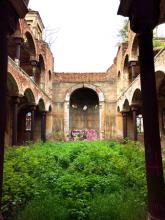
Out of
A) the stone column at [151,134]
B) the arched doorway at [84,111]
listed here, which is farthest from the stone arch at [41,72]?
the stone column at [151,134]

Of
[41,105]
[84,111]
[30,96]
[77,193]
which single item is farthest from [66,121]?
[77,193]

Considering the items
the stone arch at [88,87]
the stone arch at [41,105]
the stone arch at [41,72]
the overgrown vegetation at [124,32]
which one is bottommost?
the stone arch at [41,105]

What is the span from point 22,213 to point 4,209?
18.0 inches

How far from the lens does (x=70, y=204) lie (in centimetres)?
593

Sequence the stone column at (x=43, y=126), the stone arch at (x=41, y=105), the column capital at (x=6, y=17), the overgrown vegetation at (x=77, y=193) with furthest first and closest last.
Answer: the stone column at (x=43, y=126)
the stone arch at (x=41, y=105)
the overgrown vegetation at (x=77, y=193)
the column capital at (x=6, y=17)

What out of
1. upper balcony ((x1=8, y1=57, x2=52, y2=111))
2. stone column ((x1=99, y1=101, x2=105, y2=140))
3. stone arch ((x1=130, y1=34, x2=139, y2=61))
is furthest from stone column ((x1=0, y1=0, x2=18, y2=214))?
stone column ((x1=99, y1=101, x2=105, y2=140))

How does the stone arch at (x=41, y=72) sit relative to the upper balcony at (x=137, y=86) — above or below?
above

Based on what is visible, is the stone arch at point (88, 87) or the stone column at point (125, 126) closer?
the stone column at point (125, 126)

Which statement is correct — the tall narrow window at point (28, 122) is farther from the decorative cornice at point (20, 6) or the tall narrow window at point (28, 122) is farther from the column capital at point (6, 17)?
the column capital at point (6, 17)

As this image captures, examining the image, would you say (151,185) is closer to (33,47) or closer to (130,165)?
(130,165)

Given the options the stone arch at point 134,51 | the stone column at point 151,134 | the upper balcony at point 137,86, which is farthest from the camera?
the stone arch at point 134,51

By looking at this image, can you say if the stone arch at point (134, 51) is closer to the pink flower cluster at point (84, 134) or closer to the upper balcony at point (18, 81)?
the upper balcony at point (18, 81)

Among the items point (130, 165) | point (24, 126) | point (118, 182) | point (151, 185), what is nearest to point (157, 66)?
point (130, 165)

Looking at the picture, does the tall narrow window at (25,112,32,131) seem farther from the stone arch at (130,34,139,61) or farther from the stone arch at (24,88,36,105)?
the stone arch at (130,34,139,61)
